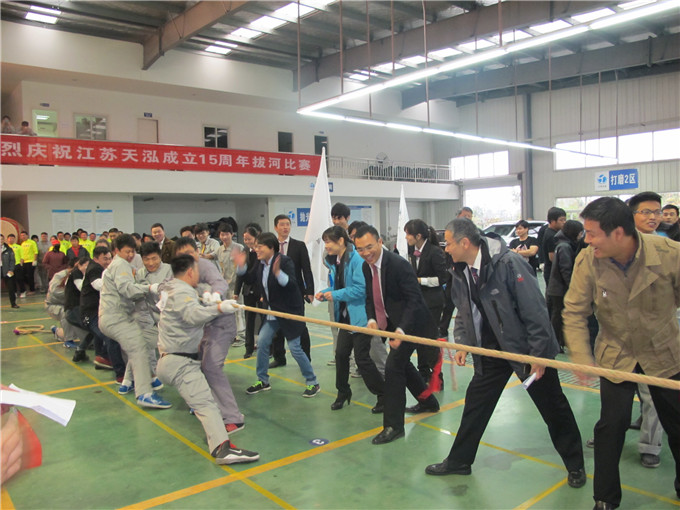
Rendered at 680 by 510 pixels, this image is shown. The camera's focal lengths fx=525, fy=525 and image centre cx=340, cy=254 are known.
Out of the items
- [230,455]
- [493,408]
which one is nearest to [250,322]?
[230,455]

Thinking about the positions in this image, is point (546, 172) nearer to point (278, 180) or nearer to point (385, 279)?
point (278, 180)

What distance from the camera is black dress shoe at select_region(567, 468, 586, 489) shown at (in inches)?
124

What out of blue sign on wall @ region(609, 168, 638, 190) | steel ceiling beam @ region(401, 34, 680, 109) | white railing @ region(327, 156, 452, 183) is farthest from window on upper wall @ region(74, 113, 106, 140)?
blue sign on wall @ region(609, 168, 638, 190)

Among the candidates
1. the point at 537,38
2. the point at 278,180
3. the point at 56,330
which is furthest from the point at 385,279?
the point at 278,180

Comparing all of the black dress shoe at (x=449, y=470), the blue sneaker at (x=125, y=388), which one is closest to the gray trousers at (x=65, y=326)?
the blue sneaker at (x=125, y=388)

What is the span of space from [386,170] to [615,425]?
877 inches

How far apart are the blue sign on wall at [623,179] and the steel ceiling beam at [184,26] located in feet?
55.4

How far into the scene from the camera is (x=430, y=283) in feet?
17.3

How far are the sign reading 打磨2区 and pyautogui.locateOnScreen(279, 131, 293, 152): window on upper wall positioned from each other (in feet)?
42.7

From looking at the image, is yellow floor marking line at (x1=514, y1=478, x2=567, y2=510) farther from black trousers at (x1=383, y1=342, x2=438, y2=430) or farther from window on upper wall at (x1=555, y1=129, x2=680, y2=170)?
window on upper wall at (x1=555, y1=129, x2=680, y2=170)

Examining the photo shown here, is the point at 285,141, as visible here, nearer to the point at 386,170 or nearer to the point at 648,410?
the point at 386,170

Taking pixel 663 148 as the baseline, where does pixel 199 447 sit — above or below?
below

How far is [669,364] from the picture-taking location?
2.55 metres

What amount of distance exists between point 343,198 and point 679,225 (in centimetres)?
1762
